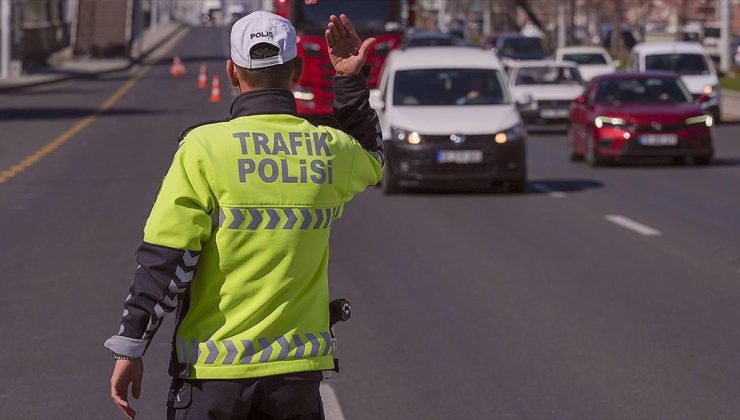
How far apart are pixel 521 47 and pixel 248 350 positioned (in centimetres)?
5580

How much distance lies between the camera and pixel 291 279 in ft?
15.0

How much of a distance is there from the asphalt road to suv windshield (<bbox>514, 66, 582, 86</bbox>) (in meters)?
13.2

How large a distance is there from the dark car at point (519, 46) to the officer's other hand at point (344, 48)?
53374 mm

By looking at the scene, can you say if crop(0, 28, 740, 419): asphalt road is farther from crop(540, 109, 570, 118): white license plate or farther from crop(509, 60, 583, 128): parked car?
crop(540, 109, 570, 118): white license plate

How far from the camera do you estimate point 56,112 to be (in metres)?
41.4

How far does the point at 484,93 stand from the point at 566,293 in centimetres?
1036

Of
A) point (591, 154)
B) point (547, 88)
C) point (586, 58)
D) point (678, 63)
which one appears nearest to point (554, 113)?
point (547, 88)

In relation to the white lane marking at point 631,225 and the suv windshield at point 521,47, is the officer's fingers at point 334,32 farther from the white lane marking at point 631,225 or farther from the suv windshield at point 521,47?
the suv windshield at point 521,47

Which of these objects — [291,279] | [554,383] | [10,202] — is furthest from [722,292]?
[10,202]

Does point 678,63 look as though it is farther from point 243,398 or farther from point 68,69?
point 68,69

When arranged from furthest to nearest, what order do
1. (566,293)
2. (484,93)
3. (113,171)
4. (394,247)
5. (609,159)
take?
1. (609,159)
2. (113,171)
3. (484,93)
4. (394,247)
5. (566,293)

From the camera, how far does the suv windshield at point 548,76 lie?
37.5m

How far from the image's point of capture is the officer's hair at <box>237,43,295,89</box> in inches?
182

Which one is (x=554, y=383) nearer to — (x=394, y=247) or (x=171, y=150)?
(x=394, y=247)
